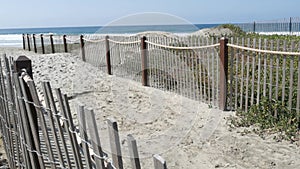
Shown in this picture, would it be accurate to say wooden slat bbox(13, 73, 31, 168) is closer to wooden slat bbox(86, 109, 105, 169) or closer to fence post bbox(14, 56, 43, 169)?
A: fence post bbox(14, 56, 43, 169)

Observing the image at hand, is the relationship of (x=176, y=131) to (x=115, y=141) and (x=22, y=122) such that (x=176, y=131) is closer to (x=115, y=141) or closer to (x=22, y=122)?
(x=22, y=122)

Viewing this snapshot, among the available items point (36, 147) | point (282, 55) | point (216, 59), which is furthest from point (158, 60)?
point (36, 147)

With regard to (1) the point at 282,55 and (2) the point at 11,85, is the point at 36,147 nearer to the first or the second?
(2) the point at 11,85

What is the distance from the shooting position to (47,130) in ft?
8.71

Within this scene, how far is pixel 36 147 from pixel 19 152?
3.09 feet

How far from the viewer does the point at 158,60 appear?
9.06 metres

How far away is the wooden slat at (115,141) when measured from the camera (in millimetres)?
1591

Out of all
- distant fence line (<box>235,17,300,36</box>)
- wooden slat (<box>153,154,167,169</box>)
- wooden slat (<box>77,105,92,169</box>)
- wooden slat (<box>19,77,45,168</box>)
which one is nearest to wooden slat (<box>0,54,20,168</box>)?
wooden slat (<box>19,77,45,168</box>)

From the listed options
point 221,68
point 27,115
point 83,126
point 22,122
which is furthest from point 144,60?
point 83,126

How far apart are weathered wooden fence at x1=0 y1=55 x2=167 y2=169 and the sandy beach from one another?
0.29 meters

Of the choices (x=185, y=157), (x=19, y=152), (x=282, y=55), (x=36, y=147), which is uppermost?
(x=282, y=55)

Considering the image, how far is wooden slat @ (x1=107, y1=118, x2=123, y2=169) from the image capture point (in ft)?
5.22

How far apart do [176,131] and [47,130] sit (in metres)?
3.67

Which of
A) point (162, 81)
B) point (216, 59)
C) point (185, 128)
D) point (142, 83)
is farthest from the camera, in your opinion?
point (142, 83)
